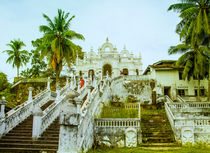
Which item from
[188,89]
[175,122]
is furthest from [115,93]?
[175,122]

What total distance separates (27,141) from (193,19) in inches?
681

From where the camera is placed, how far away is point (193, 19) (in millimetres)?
18125

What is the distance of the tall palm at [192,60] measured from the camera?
19.6 meters

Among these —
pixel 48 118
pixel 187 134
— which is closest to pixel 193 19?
pixel 187 134

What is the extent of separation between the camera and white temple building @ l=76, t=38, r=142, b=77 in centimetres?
3366

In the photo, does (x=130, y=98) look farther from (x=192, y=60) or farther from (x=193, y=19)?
(x=193, y=19)

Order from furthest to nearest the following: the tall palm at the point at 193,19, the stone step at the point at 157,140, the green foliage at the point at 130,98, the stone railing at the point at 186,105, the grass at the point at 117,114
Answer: the green foliage at the point at 130,98
the stone railing at the point at 186,105
the tall palm at the point at 193,19
the grass at the point at 117,114
the stone step at the point at 157,140

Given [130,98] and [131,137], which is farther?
[130,98]

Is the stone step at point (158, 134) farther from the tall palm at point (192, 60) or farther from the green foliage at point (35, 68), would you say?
the green foliage at point (35, 68)

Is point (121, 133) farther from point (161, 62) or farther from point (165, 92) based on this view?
point (161, 62)

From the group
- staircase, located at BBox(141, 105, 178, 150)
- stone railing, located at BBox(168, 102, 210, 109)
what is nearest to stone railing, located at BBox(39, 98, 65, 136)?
staircase, located at BBox(141, 105, 178, 150)

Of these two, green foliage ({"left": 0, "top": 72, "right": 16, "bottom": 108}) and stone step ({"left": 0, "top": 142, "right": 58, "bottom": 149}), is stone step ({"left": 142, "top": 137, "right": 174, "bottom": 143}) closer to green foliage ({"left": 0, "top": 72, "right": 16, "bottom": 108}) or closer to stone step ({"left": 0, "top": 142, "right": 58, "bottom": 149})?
stone step ({"left": 0, "top": 142, "right": 58, "bottom": 149})

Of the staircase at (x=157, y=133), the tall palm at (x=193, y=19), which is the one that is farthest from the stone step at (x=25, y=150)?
the tall palm at (x=193, y=19)

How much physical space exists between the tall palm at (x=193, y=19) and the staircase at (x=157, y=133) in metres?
8.13
